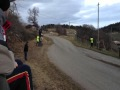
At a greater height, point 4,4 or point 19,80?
point 4,4

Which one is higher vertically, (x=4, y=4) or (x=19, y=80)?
(x=4, y=4)

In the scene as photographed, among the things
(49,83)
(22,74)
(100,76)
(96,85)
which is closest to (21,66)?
(22,74)

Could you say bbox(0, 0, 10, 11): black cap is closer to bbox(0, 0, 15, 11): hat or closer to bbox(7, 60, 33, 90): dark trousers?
bbox(0, 0, 15, 11): hat

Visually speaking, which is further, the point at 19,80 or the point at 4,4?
the point at 19,80

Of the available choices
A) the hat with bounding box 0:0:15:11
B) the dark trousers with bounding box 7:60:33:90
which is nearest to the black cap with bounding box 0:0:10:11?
the hat with bounding box 0:0:15:11

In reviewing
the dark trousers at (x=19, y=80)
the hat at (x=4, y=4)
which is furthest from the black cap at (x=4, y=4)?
the dark trousers at (x=19, y=80)

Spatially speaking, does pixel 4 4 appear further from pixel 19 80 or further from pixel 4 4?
pixel 19 80

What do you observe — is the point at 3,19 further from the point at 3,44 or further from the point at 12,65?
the point at 12,65

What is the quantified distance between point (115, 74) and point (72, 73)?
11.5 ft

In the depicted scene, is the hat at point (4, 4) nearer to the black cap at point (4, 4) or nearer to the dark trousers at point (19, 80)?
the black cap at point (4, 4)

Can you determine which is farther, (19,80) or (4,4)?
(19,80)

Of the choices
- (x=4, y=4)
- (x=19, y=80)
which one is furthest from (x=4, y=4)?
(x=19, y=80)

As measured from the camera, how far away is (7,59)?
2471 mm

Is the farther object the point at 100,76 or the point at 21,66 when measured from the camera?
the point at 100,76
